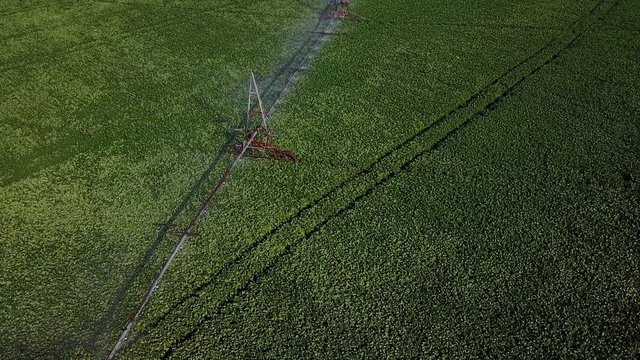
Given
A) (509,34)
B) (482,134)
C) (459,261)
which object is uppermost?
(509,34)

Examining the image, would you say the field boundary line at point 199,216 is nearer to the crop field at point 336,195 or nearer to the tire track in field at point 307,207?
the crop field at point 336,195

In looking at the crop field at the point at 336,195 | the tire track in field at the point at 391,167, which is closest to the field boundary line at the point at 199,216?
the crop field at the point at 336,195

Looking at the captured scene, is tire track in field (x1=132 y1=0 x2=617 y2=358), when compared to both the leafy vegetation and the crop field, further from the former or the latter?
the leafy vegetation

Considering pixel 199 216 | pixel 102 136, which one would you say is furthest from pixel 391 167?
pixel 102 136

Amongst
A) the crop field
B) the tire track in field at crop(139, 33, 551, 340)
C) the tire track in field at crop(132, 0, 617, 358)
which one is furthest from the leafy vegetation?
the tire track in field at crop(132, 0, 617, 358)

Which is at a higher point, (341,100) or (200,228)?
(341,100)

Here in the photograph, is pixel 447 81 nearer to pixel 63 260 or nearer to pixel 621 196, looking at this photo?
pixel 621 196

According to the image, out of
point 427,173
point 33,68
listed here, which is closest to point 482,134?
point 427,173
